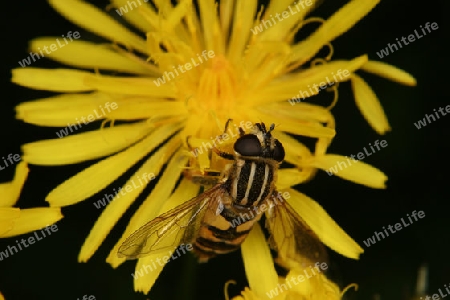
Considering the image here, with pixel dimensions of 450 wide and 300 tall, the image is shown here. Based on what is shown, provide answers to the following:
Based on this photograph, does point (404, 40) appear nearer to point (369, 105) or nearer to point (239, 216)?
point (369, 105)

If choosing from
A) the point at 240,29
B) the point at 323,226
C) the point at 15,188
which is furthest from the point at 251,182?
the point at 15,188

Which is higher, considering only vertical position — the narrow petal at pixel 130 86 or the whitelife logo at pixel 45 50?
the whitelife logo at pixel 45 50

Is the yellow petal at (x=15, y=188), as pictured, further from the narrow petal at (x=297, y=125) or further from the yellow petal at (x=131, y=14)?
the narrow petal at (x=297, y=125)

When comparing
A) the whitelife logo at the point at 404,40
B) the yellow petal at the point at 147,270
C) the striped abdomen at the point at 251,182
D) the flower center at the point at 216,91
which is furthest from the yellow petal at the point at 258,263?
the whitelife logo at the point at 404,40

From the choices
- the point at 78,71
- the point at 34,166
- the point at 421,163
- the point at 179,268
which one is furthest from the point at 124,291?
the point at 421,163

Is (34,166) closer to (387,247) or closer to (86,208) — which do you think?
(86,208)

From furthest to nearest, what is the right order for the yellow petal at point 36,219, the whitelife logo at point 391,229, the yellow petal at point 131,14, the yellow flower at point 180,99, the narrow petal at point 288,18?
1. the whitelife logo at point 391,229
2. the yellow petal at point 131,14
3. the narrow petal at point 288,18
4. the yellow flower at point 180,99
5. the yellow petal at point 36,219

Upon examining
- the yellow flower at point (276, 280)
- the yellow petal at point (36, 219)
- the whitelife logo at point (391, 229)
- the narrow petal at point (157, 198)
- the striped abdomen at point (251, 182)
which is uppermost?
the yellow petal at point (36, 219)
